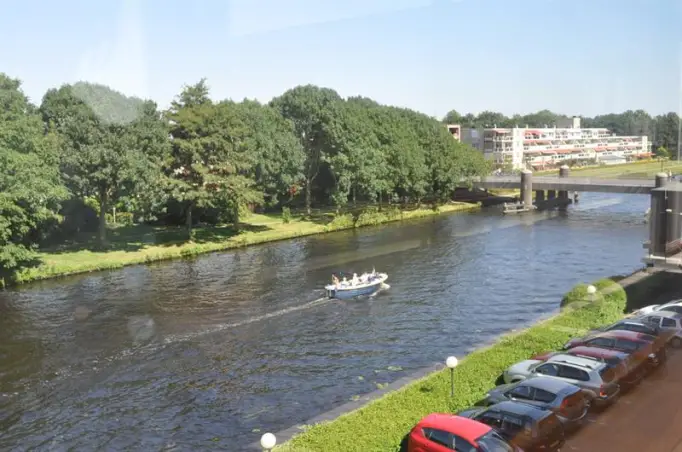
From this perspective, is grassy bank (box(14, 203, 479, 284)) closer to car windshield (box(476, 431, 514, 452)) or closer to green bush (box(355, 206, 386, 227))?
green bush (box(355, 206, 386, 227))

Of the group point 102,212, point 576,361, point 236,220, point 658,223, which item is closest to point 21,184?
point 102,212

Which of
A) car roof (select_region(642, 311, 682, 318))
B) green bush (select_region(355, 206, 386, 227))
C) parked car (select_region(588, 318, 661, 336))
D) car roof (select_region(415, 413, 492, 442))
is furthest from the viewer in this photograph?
green bush (select_region(355, 206, 386, 227))

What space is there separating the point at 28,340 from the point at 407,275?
12.5 meters

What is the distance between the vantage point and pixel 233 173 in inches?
1252

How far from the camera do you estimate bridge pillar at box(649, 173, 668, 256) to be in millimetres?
17984

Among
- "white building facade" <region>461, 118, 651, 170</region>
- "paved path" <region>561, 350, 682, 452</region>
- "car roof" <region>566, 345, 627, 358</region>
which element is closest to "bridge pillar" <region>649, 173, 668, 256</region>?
"car roof" <region>566, 345, 627, 358</region>

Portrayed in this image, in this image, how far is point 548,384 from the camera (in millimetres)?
9578

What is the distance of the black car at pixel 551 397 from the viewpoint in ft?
29.4

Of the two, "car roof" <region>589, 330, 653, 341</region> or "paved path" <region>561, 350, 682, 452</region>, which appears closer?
"paved path" <region>561, 350, 682, 452</region>

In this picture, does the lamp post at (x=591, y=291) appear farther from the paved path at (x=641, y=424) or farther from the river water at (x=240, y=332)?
the paved path at (x=641, y=424)

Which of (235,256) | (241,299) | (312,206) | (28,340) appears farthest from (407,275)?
(312,206)

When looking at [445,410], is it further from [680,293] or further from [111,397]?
[680,293]

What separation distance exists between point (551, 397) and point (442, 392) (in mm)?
1716

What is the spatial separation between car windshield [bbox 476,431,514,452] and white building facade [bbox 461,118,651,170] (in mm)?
68639
